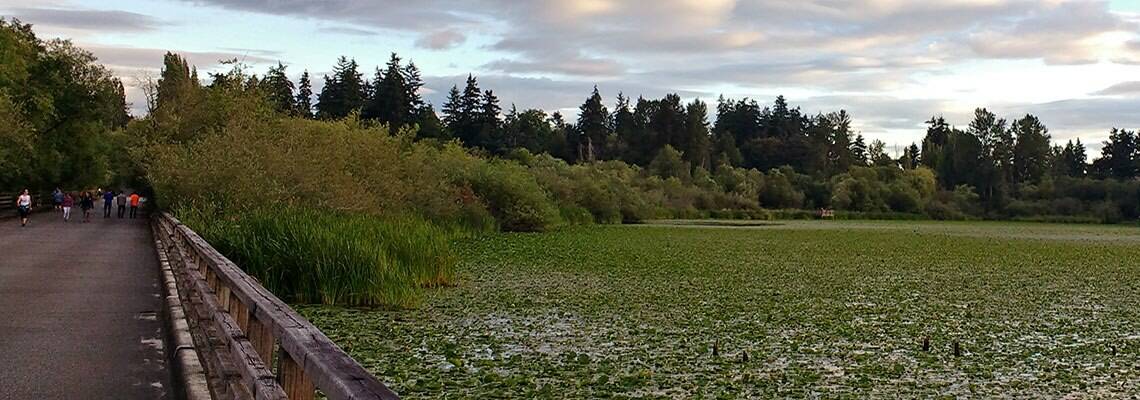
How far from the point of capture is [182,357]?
847 centimetres

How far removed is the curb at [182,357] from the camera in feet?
24.1

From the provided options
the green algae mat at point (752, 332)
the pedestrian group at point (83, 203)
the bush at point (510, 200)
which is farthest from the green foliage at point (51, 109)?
the green algae mat at point (752, 332)

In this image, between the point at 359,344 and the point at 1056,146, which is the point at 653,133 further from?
the point at 359,344

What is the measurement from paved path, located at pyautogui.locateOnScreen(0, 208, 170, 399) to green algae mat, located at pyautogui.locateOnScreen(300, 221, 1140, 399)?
2254 millimetres

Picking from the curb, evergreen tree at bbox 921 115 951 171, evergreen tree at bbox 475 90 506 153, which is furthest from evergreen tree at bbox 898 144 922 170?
the curb

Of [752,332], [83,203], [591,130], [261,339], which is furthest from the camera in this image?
[591,130]

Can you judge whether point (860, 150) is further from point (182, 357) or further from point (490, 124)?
point (182, 357)

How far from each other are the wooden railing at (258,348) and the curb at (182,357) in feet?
0.24

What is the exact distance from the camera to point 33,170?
154 feet

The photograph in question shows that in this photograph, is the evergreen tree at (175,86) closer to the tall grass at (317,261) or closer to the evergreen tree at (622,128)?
the tall grass at (317,261)

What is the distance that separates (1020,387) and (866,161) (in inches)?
5029

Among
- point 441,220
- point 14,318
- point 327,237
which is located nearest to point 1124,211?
point 441,220

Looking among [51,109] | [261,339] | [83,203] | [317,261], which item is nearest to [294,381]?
[261,339]

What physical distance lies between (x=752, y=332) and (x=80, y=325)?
8264 mm
